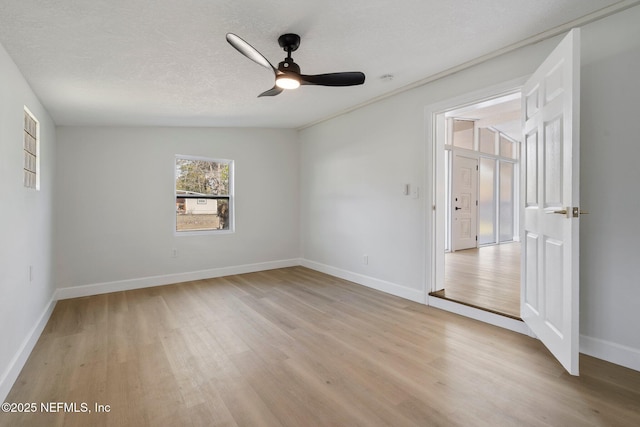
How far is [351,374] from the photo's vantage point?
2.10 meters

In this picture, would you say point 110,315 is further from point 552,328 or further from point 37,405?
point 552,328

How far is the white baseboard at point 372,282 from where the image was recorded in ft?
11.7

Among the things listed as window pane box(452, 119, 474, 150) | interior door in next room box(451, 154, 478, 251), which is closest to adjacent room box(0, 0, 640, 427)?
interior door in next room box(451, 154, 478, 251)

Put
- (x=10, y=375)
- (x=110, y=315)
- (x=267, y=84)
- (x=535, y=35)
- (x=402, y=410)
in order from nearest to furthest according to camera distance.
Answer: (x=402, y=410) → (x=10, y=375) → (x=535, y=35) → (x=267, y=84) → (x=110, y=315)

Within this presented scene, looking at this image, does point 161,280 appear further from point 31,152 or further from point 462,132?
point 462,132

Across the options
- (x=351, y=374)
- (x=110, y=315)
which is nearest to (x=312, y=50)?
(x=351, y=374)

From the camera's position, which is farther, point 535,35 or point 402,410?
point 535,35

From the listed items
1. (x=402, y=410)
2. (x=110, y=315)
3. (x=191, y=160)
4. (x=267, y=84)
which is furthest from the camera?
(x=191, y=160)

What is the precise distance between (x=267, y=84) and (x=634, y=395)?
11.6 feet

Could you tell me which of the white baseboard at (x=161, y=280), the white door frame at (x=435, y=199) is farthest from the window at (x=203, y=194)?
the white door frame at (x=435, y=199)

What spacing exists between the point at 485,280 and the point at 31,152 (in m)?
5.08

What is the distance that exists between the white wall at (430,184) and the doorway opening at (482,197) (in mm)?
1050

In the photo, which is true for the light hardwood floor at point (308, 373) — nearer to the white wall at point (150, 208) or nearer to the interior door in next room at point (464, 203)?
the white wall at point (150, 208)

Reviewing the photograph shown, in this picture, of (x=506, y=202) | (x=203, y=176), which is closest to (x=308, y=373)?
(x=203, y=176)
